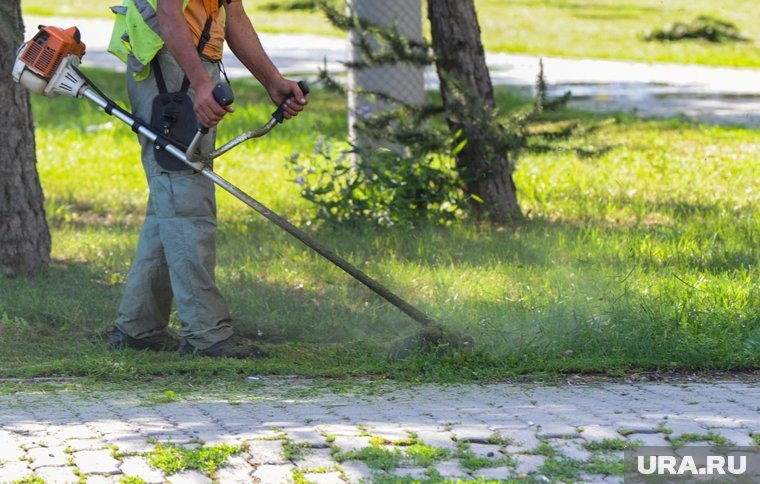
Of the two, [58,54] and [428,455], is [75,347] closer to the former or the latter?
[58,54]

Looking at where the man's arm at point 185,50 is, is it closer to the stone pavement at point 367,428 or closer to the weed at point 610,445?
the stone pavement at point 367,428

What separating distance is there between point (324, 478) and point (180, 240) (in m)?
1.96

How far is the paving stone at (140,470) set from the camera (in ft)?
12.3

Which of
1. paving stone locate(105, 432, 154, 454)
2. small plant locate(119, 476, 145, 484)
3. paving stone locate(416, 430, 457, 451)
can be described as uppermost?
paving stone locate(105, 432, 154, 454)

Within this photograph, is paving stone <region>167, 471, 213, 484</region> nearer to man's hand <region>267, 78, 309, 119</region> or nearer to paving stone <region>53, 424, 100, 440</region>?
paving stone <region>53, 424, 100, 440</region>

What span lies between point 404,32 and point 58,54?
4165 mm

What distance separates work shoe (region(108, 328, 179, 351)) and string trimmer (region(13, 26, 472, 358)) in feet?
2.78

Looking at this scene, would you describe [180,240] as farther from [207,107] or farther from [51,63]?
[51,63]

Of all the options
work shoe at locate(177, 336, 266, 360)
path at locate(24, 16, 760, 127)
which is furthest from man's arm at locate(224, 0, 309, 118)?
path at locate(24, 16, 760, 127)

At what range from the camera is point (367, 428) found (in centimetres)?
426

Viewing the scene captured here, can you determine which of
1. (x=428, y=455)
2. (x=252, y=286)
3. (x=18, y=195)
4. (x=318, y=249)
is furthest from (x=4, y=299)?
(x=428, y=455)

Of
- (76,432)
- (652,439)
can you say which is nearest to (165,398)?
(76,432)

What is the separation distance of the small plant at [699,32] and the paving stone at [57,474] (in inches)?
681

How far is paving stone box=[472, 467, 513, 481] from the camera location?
3.76 meters
